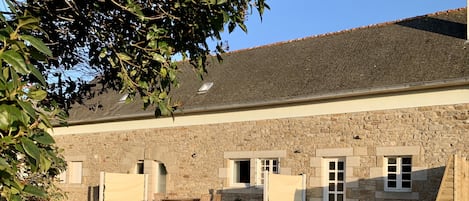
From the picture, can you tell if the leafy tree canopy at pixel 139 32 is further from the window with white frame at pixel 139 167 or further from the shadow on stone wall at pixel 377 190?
the window with white frame at pixel 139 167

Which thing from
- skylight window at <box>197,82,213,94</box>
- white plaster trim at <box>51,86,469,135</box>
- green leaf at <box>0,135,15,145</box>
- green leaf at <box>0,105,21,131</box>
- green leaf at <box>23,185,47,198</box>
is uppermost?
skylight window at <box>197,82,213,94</box>

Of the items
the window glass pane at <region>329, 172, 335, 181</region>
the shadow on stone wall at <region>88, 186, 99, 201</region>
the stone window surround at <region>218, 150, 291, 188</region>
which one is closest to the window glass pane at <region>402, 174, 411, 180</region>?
the window glass pane at <region>329, 172, 335, 181</region>

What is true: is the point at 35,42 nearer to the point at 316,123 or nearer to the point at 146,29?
the point at 146,29

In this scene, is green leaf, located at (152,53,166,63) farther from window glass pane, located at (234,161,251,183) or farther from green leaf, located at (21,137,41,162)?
window glass pane, located at (234,161,251,183)

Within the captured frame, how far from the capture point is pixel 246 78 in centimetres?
1675

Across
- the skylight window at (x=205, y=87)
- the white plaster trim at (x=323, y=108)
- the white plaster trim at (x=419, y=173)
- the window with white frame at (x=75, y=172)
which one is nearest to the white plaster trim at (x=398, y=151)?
the white plaster trim at (x=419, y=173)

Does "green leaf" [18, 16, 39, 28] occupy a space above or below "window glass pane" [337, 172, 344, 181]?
above

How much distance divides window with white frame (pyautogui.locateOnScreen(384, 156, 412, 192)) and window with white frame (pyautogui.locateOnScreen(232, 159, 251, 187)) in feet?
12.8

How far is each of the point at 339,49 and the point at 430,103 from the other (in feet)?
12.0

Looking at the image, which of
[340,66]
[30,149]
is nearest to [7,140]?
[30,149]

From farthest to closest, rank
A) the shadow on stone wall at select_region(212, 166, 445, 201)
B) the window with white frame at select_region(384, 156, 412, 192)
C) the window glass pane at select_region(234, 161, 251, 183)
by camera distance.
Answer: the window glass pane at select_region(234, 161, 251, 183)
the window with white frame at select_region(384, 156, 412, 192)
the shadow on stone wall at select_region(212, 166, 445, 201)

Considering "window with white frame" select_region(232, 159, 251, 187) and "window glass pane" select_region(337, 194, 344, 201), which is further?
"window with white frame" select_region(232, 159, 251, 187)

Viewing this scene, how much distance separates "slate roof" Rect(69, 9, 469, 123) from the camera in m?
13.0

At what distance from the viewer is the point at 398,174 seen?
42.1ft
